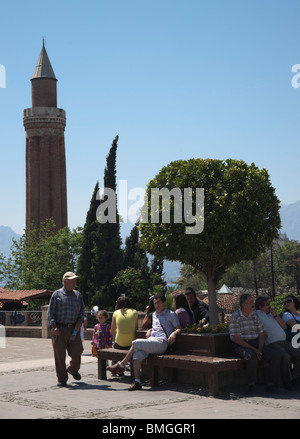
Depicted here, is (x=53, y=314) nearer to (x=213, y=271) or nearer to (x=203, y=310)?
(x=203, y=310)

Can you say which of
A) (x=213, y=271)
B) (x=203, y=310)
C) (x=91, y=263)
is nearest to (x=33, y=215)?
(x=91, y=263)

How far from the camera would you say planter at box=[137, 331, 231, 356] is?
9798mm

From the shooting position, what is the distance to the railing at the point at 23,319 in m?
25.9

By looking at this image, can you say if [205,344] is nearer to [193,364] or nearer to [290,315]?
[193,364]

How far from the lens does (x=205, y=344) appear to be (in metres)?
9.89

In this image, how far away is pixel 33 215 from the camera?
87.1 m

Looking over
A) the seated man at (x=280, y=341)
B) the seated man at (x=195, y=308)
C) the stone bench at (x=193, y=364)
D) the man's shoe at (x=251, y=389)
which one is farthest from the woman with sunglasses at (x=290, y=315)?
the seated man at (x=195, y=308)

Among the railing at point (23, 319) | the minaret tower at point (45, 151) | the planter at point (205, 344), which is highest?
the minaret tower at point (45, 151)

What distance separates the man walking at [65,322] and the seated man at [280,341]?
2859mm

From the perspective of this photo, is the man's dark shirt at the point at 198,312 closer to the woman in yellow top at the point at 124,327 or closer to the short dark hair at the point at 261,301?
the woman in yellow top at the point at 124,327

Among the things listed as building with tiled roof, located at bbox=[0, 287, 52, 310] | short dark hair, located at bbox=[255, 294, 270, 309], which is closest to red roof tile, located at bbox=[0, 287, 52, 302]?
building with tiled roof, located at bbox=[0, 287, 52, 310]

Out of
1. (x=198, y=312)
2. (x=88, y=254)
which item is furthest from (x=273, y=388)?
(x=88, y=254)

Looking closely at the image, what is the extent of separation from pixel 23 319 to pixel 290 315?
17.2 m
